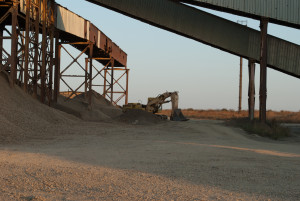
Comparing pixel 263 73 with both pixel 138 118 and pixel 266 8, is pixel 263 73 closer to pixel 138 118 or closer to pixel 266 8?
pixel 266 8

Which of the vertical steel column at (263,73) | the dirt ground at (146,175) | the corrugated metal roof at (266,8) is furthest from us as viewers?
the vertical steel column at (263,73)

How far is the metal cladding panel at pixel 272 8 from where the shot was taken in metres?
19.7

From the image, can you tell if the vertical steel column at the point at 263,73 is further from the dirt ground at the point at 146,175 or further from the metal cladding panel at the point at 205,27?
the dirt ground at the point at 146,175

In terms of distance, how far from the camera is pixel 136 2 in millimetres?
22094

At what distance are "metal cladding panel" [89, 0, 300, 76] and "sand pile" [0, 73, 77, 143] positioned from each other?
27.7ft

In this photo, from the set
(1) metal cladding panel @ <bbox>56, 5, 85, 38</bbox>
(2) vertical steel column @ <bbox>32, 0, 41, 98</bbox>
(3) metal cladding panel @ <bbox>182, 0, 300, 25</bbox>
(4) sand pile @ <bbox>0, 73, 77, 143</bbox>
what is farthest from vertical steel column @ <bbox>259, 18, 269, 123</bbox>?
(2) vertical steel column @ <bbox>32, 0, 41, 98</bbox>

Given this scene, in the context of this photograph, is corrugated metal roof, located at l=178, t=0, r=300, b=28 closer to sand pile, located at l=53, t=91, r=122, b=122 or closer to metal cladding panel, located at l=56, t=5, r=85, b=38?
metal cladding panel, located at l=56, t=5, r=85, b=38

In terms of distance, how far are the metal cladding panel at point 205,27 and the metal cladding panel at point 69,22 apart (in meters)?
3.09

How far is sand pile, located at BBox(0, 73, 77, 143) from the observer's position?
1242 centimetres

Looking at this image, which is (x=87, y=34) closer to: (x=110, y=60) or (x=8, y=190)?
(x=110, y=60)

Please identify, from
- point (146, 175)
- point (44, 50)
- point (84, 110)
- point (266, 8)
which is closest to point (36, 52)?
point (44, 50)

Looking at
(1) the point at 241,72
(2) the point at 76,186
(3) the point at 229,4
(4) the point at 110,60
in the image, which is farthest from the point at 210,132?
(1) the point at 241,72

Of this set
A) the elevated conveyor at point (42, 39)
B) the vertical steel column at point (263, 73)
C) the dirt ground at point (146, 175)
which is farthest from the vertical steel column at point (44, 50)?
the vertical steel column at point (263, 73)

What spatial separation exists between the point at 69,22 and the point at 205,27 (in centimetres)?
971
